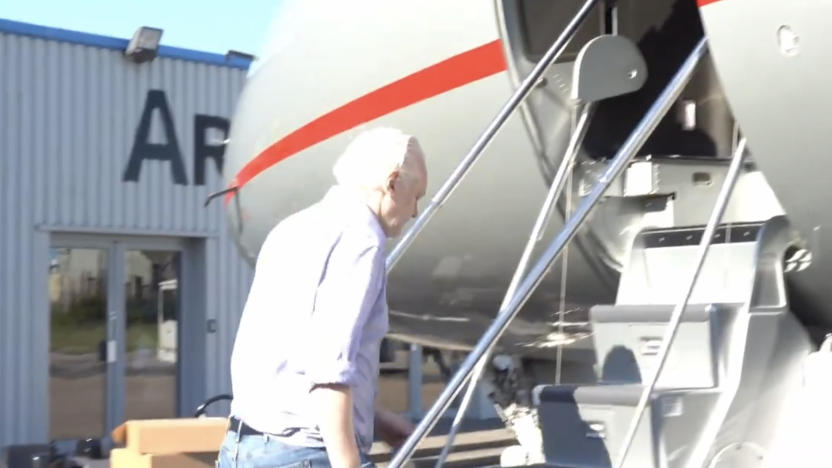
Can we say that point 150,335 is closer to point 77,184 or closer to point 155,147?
point 77,184

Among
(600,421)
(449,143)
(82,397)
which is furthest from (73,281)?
(600,421)

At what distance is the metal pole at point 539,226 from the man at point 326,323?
86cm

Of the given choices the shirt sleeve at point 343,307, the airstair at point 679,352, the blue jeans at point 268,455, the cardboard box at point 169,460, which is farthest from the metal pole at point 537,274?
the cardboard box at point 169,460

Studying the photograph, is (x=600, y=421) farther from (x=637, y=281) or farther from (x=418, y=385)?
(x=418, y=385)

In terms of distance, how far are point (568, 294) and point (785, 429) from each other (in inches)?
39.3

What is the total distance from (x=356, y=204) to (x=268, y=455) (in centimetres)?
54

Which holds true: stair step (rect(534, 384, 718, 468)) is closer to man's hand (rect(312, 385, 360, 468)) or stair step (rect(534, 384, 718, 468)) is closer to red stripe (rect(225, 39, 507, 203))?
man's hand (rect(312, 385, 360, 468))

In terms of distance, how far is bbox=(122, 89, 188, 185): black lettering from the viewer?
11812 mm

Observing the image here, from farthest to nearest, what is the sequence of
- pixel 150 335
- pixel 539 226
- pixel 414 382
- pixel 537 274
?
pixel 414 382 < pixel 150 335 < pixel 539 226 < pixel 537 274

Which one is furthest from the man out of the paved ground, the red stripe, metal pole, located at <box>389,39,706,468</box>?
the paved ground

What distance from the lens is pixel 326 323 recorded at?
8.00ft

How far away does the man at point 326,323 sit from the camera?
2.42 metres

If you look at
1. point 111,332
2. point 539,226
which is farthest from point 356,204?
point 111,332

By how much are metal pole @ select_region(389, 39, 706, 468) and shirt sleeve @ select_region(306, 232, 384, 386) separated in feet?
1.46
